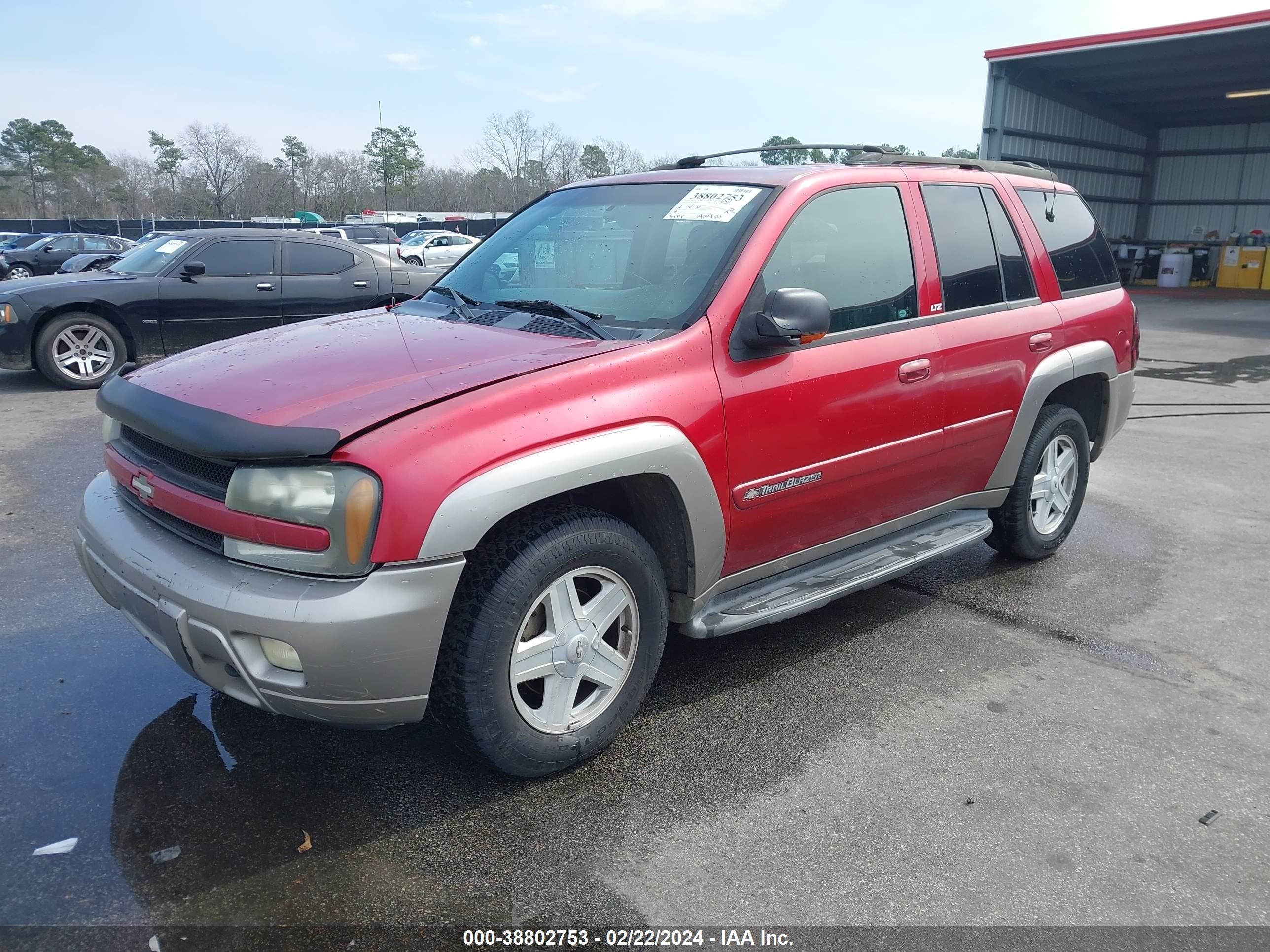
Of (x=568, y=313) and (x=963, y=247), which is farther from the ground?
(x=963, y=247)

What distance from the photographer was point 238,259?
32.3ft

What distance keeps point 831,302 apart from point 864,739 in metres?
1.55

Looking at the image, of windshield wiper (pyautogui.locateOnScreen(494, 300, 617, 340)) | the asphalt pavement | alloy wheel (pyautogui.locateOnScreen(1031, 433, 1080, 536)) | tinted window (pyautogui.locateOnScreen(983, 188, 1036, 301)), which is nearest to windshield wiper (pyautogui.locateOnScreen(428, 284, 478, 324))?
windshield wiper (pyautogui.locateOnScreen(494, 300, 617, 340))

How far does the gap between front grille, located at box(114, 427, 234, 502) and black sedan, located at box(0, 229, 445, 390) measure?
628 centimetres

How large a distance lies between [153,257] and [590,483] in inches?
345

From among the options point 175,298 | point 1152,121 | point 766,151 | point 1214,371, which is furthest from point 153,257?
point 1152,121

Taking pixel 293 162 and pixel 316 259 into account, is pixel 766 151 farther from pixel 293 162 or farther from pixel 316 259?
pixel 293 162

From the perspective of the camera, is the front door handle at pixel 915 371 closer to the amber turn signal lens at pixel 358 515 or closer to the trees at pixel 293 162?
the amber turn signal lens at pixel 358 515

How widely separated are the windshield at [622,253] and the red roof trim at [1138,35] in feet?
67.3

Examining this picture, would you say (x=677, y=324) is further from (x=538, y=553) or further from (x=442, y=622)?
(x=442, y=622)

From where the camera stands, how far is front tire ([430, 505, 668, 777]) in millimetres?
2617

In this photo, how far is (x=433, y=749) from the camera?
3.13 m

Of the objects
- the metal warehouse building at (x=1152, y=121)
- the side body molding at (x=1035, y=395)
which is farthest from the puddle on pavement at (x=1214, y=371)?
the metal warehouse building at (x=1152, y=121)

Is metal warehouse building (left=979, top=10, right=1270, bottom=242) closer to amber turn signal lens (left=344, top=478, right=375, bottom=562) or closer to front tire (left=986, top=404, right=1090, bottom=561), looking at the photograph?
front tire (left=986, top=404, right=1090, bottom=561)
